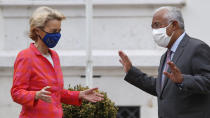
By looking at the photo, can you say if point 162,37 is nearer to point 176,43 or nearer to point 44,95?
point 176,43

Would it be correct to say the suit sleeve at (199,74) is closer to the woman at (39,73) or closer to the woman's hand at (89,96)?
the woman's hand at (89,96)

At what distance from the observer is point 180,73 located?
4008 millimetres

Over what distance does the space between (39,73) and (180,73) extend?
1147mm

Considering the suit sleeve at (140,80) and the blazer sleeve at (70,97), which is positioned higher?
the suit sleeve at (140,80)

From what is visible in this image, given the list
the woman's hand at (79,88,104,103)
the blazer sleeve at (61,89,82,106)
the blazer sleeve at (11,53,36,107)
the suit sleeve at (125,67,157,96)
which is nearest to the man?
the suit sleeve at (125,67,157,96)

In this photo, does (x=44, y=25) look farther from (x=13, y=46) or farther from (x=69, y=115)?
(x=13, y=46)

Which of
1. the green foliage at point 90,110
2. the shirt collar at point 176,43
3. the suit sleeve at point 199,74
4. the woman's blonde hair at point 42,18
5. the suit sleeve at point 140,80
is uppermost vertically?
the woman's blonde hair at point 42,18

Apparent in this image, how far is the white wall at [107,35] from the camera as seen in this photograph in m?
7.75

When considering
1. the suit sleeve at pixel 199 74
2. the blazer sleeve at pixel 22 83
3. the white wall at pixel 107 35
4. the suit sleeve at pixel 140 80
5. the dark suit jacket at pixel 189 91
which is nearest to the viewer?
the blazer sleeve at pixel 22 83

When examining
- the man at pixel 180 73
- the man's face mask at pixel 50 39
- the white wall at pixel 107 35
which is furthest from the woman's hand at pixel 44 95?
the white wall at pixel 107 35

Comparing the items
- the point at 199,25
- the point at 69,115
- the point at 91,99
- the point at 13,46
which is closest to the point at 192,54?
the point at 91,99

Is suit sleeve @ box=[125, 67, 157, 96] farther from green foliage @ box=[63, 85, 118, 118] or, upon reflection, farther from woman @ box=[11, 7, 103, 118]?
woman @ box=[11, 7, 103, 118]

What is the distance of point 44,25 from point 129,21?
12.5 ft

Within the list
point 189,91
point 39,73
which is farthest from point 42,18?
point 189,91
